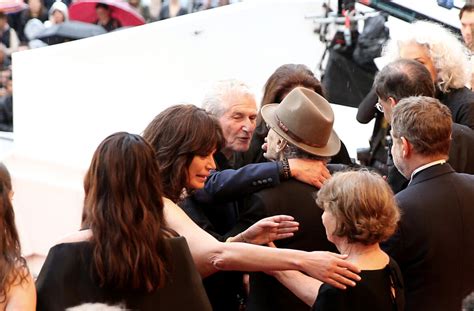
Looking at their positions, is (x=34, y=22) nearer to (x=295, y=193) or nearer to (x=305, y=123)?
(x=305, y=123)

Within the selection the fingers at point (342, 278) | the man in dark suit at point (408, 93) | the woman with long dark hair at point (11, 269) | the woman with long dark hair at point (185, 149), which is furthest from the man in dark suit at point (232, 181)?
the woman with long dark hair at point (11, 269)

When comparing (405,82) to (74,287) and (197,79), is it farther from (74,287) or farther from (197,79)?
(197,79)

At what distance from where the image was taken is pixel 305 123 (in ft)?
9.52

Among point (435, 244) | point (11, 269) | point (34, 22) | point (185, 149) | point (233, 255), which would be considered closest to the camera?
point (11, 269)

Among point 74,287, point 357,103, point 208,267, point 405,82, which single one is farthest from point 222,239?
point 357,103

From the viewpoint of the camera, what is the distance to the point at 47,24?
5.31m

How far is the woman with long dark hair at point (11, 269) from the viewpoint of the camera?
7.10 feet

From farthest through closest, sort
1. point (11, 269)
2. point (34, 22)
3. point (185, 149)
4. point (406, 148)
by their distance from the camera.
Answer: point (34, 22), point (406, 148), point (185, 149), point (11, 269)

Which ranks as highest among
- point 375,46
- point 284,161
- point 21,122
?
point 284,161

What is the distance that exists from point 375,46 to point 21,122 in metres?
2.30

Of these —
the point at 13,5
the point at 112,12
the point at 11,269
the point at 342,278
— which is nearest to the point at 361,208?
the point at 342,278

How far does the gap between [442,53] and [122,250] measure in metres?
2.35

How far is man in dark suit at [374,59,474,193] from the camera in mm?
3521

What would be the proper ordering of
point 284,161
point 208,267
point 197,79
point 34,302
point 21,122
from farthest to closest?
point 197,79, point 21,122, point 284,161, point 208,267, point 34,302
